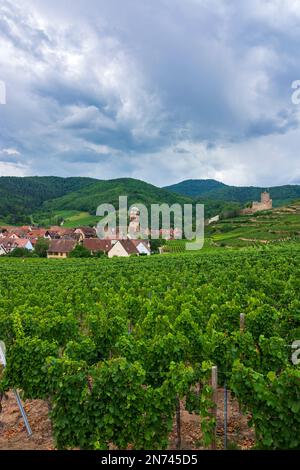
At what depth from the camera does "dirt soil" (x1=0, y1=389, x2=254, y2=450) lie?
776 centimetres

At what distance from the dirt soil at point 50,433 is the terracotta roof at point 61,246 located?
71.8 meters

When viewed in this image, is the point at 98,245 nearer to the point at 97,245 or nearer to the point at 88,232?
the point at 97,245

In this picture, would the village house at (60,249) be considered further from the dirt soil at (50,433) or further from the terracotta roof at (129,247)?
the dirt soil at (50,433)

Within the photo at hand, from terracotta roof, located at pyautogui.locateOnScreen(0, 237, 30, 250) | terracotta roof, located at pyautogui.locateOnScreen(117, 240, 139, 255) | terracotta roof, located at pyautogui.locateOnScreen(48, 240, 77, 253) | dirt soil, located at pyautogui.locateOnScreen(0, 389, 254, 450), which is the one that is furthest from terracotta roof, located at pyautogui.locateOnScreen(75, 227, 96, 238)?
dirt soil, located at pyautogui.locateOnScreen(0, 389, 254, 450)

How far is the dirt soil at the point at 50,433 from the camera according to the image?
776cm

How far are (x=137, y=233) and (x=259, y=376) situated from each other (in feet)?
353

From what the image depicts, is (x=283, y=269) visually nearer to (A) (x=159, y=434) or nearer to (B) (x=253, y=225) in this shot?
(A) (x=159, y=434)

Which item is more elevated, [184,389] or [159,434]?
[184,389]

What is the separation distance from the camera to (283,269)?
78.8 feet

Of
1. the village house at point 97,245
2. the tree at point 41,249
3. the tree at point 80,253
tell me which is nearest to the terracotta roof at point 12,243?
the tree at point 41,249

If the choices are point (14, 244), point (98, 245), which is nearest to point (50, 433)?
point (98, 245)

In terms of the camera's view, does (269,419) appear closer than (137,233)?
Yes

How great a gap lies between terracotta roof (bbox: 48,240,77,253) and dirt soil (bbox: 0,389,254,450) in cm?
7178
